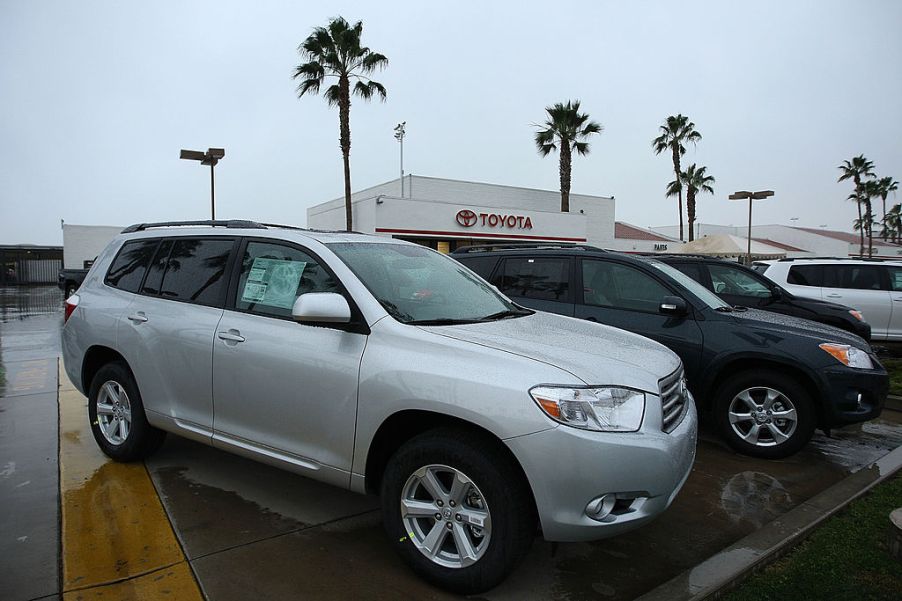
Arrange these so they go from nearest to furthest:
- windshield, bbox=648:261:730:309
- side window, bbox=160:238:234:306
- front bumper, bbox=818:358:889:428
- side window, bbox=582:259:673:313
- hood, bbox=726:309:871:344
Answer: side window, bbox=160:238:234:306 → front bumper, bbox=818:358:889:428 → hood, bbox=726:309:871:344 → windshield, bbox=648:261:730:309 → side window, bbox=582:259:673:313

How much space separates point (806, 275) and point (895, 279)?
1292 mm

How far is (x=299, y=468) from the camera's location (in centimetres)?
315

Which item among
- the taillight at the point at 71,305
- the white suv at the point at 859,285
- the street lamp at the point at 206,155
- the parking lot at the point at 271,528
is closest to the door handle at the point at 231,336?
the parking lot at the point at 271,528

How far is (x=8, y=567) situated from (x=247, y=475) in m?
1.50

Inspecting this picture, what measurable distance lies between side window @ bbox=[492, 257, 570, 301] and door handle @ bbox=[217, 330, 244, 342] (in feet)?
10.7

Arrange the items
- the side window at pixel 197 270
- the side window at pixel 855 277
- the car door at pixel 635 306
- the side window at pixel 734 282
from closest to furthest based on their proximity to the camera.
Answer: the side window at pixel 197 270
the car door at pixel 635 306
the side window at pixel 734 282
the side window at pixel 855 277

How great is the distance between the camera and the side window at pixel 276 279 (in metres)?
3.34

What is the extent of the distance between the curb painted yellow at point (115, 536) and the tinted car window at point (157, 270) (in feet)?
4.42

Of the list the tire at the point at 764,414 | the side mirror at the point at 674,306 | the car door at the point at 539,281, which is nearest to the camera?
the tire at the point at 764,414

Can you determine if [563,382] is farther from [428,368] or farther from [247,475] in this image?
[247,475]

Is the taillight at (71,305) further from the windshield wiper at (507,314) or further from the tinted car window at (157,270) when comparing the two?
the windshield wiper at (507,314)

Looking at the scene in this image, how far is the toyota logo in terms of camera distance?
89.4 ft

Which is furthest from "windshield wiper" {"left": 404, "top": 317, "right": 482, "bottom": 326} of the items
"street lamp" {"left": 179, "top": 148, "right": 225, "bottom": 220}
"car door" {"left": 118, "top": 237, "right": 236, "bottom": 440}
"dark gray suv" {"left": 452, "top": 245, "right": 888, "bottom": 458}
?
"street lamp" {"left": 179, "top": 148, "right": 225, "bottom": 220}

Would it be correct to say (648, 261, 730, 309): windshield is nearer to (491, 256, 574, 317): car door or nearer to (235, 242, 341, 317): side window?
(491, 256, 574, 317): car door
